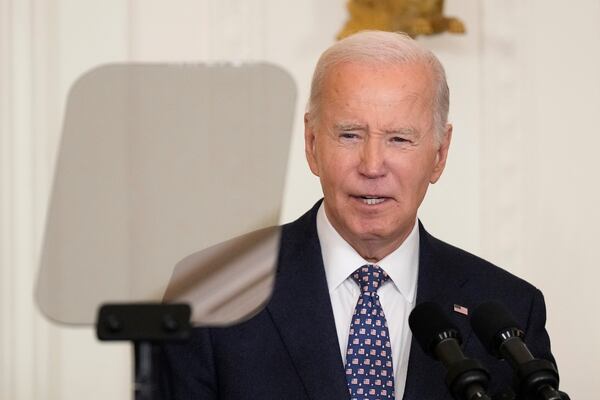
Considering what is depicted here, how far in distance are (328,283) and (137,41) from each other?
4.69ft

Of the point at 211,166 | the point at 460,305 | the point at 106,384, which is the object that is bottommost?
the point at 106,384

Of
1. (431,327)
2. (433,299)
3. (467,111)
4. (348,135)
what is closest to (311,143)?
(348,135)

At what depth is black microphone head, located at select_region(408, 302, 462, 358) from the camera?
1.49 m

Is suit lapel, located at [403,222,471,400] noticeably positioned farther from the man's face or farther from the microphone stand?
the microphone stand

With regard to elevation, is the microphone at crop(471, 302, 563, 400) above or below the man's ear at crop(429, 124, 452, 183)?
below

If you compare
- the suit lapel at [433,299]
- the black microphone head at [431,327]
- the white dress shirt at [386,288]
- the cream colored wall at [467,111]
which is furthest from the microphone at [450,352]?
the cream colored wall at [467,111]

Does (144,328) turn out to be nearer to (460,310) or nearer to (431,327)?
(431,327)

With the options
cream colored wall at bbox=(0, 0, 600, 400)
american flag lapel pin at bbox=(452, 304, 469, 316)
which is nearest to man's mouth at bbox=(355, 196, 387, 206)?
american flag lapel pin at bbox=(452, 304, 469, 316)

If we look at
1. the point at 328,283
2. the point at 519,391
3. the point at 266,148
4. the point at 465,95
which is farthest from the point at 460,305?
the point at 465,95

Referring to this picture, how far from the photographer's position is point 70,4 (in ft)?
10.6

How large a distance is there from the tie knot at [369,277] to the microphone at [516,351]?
0.48 meters

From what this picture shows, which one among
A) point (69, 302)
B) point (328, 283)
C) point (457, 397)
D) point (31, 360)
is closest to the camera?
point (69, 302)

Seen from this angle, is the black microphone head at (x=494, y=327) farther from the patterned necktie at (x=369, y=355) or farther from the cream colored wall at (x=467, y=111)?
the cream colored wall at (x=467, y=111)

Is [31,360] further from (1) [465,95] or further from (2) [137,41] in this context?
(1) [465,95]
